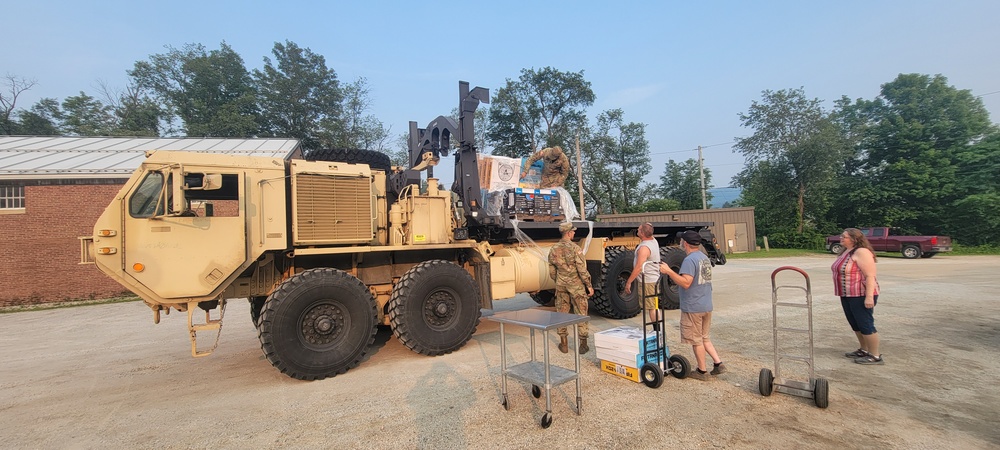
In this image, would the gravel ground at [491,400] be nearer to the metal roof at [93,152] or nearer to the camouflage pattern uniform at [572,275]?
the camouflage pattern uniform at [572,275]

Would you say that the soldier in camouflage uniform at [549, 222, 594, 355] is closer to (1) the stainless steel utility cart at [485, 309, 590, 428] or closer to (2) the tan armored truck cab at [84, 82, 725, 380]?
(2) the tan armored truck cab at [84, 82, 725, 380]

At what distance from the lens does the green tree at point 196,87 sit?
128ft

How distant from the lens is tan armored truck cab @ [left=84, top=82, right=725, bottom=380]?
16.7ft

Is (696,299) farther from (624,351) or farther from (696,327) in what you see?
(624,351)

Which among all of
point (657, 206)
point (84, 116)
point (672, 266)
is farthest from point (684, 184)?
point (84, 116)

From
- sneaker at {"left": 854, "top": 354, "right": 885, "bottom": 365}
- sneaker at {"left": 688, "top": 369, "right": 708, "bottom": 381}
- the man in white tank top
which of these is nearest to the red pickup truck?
sneaker at {"left": 854, "top": 354, "right": 885, "bottom": 365}

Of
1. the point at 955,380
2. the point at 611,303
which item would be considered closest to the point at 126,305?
the point at 611,303

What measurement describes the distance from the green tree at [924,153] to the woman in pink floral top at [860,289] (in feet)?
94.2

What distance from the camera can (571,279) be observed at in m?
6.07

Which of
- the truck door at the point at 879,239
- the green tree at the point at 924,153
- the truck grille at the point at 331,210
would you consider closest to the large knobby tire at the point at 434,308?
the truck grille at the point at 331,210

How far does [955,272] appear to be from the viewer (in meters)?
14.3

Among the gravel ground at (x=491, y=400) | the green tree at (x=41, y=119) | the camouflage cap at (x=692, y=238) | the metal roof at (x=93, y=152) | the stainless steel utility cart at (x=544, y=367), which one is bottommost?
the gravel ground at (x=491, y=400)

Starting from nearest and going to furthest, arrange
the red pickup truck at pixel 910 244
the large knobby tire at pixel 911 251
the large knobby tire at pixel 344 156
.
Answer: the large knobby tire at pixel 344 156 < the red pickup truck at pixel 910 244 < the large knobby tire at pixel 911 251

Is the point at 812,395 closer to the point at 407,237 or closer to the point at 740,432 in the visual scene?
the point at 740,432
